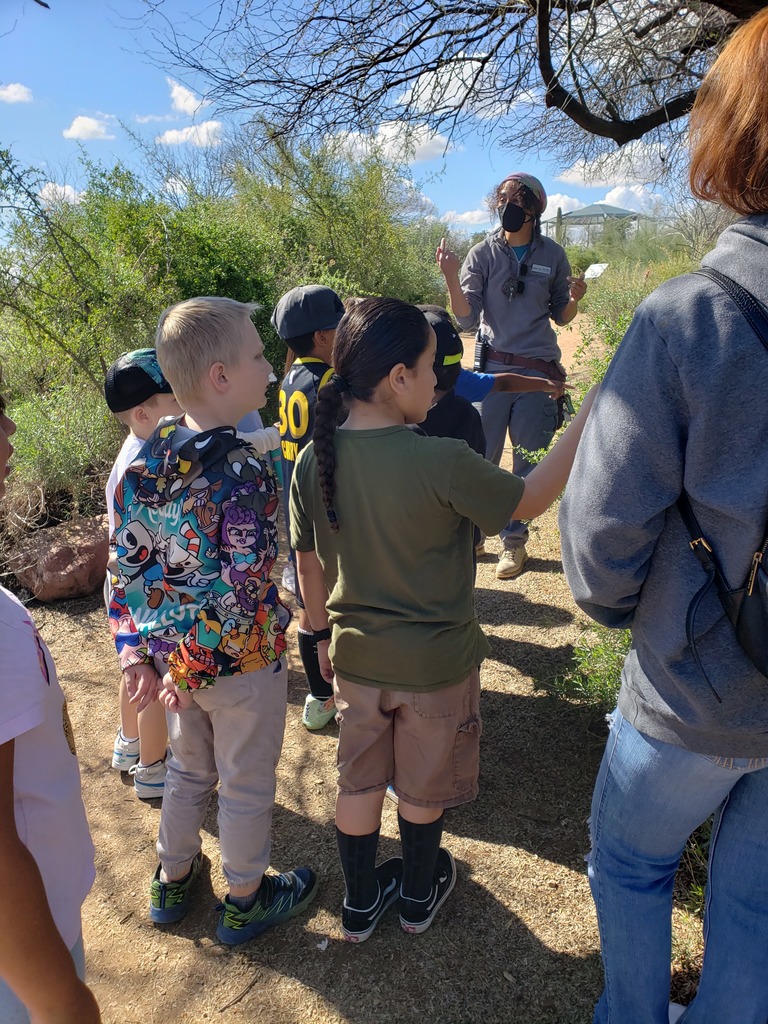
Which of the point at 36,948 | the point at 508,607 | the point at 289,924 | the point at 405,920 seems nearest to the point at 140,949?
the point at 289,924

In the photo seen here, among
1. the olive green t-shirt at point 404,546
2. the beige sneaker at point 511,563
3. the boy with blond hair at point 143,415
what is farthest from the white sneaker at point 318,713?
the beige sneaker at point 511,563

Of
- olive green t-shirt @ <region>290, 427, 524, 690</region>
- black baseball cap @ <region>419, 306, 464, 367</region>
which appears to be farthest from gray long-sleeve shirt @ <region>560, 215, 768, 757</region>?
black baseball cap @ <region>419, 306, 464, 367</region>

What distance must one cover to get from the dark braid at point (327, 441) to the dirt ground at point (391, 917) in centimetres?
132

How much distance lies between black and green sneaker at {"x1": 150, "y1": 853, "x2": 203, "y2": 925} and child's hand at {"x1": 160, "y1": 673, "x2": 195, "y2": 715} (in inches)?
27.8

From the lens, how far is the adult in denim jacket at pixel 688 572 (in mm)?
→ 1049

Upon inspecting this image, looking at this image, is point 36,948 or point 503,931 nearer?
point 36,948

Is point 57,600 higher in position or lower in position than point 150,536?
lower

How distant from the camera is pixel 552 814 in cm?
256

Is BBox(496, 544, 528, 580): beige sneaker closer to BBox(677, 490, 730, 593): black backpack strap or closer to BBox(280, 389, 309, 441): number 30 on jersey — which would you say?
BBox(280, 389, 309, 441): number 30 on jersey

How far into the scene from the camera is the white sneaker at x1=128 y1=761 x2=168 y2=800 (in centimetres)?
283

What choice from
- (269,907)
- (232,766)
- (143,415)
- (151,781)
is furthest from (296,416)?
(269,907)

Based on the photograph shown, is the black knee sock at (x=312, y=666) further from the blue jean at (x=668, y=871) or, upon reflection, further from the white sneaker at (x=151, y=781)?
the blue jean at (x=668, y=871)

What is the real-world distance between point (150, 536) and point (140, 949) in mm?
1340

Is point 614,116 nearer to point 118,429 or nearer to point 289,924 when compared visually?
point 118,429
